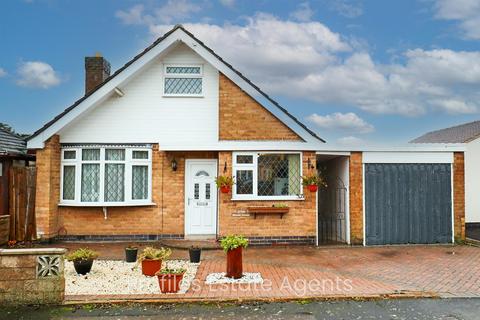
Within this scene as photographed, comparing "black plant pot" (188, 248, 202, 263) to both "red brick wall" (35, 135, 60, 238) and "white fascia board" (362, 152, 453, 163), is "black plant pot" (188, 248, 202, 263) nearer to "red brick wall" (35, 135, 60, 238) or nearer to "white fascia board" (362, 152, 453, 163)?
"red brick wall" (35, 135, 60, 238)

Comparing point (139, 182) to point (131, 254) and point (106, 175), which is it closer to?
point (106, 175)

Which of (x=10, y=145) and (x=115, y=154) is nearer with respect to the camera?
(x=115, y=154)

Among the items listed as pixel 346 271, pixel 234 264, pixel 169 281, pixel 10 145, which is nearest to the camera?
pixel 169 281

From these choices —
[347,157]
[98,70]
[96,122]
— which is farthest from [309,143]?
[98,70]

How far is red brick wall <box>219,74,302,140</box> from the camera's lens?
1270 cm

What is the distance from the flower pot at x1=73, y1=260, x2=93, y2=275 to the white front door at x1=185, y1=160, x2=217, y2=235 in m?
4.63

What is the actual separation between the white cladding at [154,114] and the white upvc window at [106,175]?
0.36m

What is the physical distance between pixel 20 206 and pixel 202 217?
17.1 feet

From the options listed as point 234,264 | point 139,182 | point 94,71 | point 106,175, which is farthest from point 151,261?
point 94,71

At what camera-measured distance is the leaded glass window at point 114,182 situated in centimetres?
1261

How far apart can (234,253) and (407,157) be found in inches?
271

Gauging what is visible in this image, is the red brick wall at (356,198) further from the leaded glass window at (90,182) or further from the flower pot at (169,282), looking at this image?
the leaded glass window at (90,182)

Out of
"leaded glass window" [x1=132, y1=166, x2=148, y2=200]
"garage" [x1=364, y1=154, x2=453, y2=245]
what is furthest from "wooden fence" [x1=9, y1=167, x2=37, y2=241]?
"garage" [x1=364, y1=154, x2=453, y2=245]

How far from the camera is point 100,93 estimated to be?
1222 cm
